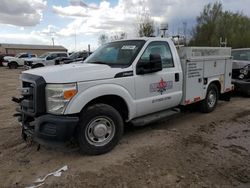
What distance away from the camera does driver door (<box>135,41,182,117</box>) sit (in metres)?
5.50

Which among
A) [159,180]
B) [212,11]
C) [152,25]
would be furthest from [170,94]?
[212,11]

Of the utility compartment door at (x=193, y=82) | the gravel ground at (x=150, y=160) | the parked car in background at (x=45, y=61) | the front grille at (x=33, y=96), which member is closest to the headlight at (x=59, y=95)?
the front grille at (x=33, y=96)

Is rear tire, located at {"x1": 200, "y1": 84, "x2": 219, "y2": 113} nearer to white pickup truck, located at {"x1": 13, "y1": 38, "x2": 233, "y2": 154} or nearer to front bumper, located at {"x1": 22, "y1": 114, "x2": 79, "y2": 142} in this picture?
white pickup truck, located at {"x1": 13, "y1": 38, "x2": 233, "y2": 154}

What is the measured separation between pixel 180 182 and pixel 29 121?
267cm

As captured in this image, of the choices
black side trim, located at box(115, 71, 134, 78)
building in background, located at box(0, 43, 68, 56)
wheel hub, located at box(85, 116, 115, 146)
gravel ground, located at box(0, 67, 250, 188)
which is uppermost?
building in background, located at box(0, 43, 68, 56)

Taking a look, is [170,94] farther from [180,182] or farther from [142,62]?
[180,182]

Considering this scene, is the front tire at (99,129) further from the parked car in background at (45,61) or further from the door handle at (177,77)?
the parked car in background at (45,61)

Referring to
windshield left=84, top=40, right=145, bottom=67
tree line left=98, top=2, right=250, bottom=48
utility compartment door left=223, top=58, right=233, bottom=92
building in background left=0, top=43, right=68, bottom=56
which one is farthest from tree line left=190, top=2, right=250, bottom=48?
building in background left=0, top=43, right=68, bottom=56

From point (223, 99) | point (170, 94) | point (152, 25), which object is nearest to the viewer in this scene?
point (170, 94)

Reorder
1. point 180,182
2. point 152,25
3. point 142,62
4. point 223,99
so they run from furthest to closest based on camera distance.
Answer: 1. point 152,25
2. point 223,99
3. point 142,62
4. point 180,182

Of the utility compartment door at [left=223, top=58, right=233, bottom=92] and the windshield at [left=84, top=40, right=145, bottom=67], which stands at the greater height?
the windshield at [left=84, top=40, right=145, bottom=67]

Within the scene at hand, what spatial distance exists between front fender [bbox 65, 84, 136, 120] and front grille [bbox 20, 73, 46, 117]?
45 centimetres

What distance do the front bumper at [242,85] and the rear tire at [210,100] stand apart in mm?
2033

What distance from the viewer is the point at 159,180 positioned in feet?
13.2
